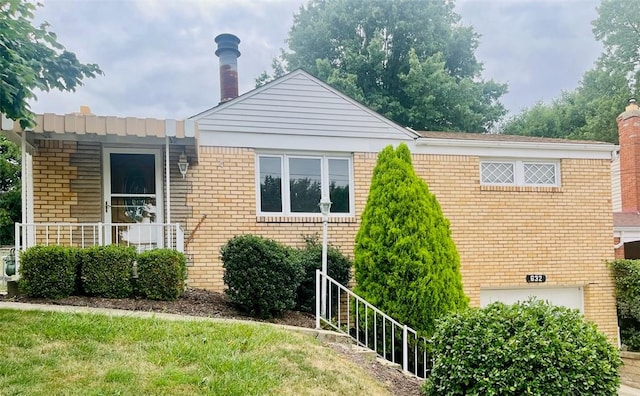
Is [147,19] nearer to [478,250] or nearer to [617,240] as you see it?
[478,250]

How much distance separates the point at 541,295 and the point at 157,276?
7.73m

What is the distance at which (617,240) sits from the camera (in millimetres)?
12984

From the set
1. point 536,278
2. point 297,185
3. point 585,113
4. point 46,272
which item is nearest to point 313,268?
point 297,185

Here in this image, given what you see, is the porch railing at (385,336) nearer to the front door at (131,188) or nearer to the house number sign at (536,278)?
the front door at (131,188)

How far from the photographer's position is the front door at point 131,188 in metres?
9.02

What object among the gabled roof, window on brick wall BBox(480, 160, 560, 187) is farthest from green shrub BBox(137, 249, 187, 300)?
window on brick wall BBox(480, 160, 560, 187)

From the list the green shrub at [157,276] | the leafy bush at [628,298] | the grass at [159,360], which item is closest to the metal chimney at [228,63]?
the green shrub at [157,276]

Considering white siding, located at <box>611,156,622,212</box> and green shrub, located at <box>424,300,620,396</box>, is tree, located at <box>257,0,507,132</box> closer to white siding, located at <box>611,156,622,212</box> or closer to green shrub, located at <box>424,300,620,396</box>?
white siding, located at <box>611,156,622,212</box>

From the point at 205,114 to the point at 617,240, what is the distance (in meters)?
10.3

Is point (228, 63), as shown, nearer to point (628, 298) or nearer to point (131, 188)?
point (131, 188)

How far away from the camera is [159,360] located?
4.59 meters

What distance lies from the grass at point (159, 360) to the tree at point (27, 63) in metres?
2.13

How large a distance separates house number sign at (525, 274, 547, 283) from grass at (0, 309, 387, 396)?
20.6 ft

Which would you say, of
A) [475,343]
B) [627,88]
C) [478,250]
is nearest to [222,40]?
[478,250]
